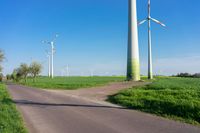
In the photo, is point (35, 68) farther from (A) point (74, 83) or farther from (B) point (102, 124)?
(B) point (102, 124)

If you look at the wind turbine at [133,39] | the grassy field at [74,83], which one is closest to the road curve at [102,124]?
the wind turbine at [133,39]

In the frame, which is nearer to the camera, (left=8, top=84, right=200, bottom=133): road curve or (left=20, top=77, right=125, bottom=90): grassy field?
(left=8, top=84, right=200, bottom=133): road curve

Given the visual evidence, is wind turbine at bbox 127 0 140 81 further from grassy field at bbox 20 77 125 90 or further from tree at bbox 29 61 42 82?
tree at bbox 29 61 42 82

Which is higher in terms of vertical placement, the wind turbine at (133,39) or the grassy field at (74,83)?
the wind turbine at (133,39)

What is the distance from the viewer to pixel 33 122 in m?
12.0

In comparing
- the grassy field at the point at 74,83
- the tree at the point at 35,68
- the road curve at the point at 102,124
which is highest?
the tree at the point at 35,68

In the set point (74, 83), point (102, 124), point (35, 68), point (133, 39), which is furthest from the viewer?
point (35, 68)

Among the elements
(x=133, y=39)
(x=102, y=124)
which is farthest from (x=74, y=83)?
(x=102, y=124)

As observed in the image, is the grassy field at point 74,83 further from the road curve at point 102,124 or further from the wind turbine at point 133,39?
the road curve at point 102,124

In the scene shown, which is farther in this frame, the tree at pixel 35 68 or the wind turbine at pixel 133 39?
the tree at pixel 35 68

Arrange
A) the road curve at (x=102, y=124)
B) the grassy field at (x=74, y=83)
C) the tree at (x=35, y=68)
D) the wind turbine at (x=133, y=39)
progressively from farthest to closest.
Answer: the tree at (x=35, y=68), the grassy field at (x=74, y=83), the wind turbine at (x=133, y=39), the road curve at (x=102, y=124)

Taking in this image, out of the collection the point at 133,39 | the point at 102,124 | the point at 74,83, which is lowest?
the point at 102,124

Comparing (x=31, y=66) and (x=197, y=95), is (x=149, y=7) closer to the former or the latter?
(x=197, y=95)

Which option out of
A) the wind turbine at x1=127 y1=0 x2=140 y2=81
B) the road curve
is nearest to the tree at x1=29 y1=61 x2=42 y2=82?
the wind turbine at x1=127 y1=0 x2=140 y2=81
